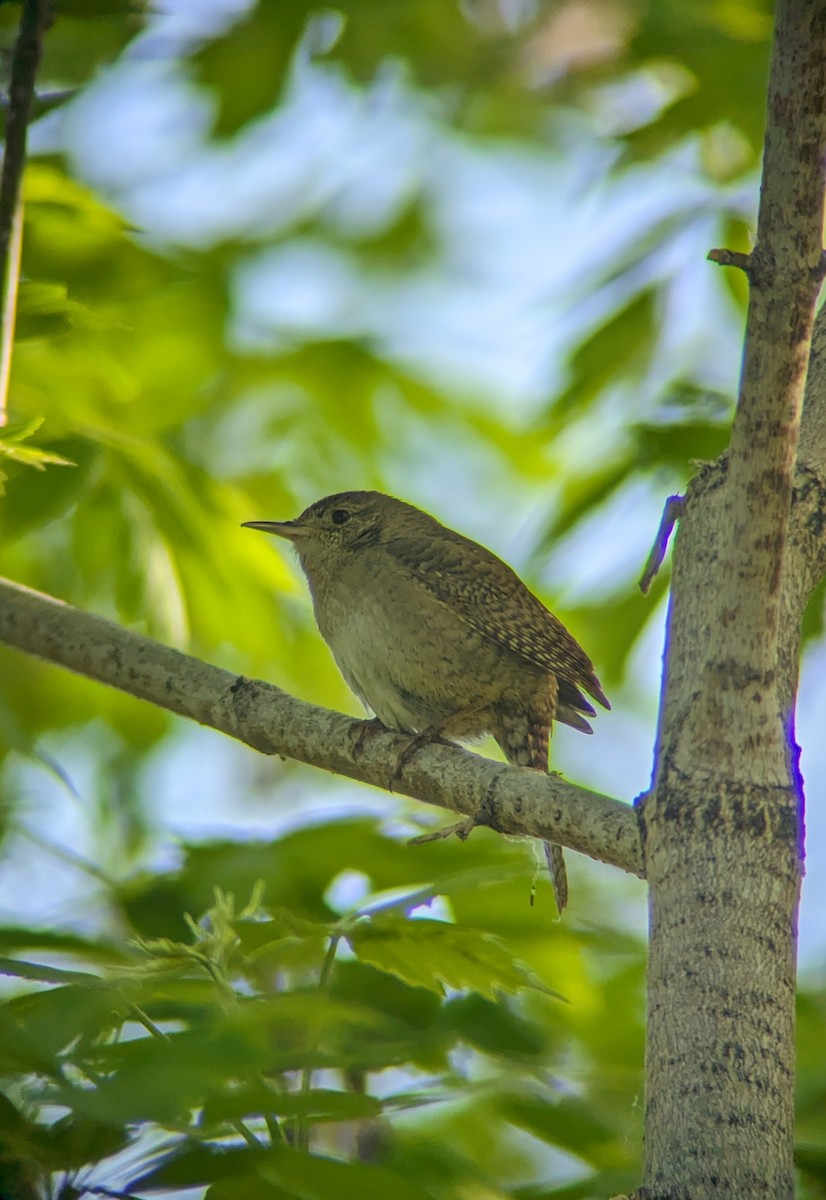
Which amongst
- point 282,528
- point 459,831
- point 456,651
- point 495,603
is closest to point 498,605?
point 495,603

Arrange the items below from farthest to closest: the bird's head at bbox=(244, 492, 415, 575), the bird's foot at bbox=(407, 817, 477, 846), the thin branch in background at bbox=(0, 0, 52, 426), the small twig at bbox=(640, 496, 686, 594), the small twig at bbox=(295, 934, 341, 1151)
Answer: the bird's head at bbox=(244, 492, 415, 575) → the thin branch in background at bbox=(0, 0, 52, 426) → the bird's foot at bbox=(407, 817, 477, 846) → the small twig at bbox=(640, 496, 686, 594) → the small twig at bbox=(295, 934, 341, 1151)

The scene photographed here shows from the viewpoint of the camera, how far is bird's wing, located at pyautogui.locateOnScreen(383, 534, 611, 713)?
12.7 feet

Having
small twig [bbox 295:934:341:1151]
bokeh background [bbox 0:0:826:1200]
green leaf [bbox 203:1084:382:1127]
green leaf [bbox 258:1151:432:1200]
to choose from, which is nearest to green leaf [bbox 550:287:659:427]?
bokeh background [bbox 0:0:826:1200]

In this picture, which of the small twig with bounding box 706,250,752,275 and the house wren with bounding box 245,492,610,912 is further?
the house wren with bounding box 245,492,610,912

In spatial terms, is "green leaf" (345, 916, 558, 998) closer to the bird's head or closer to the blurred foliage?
the blurred foliage

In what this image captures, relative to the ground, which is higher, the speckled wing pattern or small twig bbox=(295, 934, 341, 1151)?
the speckled wing pattern

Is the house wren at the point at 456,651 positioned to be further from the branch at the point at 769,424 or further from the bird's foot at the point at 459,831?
the branch at the point at 769,424

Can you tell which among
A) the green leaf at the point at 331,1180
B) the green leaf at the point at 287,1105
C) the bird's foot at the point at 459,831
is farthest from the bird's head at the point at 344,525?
the green leaf at the point at 331,1180

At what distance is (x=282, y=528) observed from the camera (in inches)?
170

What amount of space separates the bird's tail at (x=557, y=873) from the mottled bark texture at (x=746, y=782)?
1.27 m

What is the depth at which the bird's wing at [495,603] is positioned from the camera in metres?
3.87

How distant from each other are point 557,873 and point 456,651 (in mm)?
889

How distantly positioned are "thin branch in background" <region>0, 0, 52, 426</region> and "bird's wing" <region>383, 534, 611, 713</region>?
5.72ft

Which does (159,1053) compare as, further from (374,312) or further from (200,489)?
(374,312)
